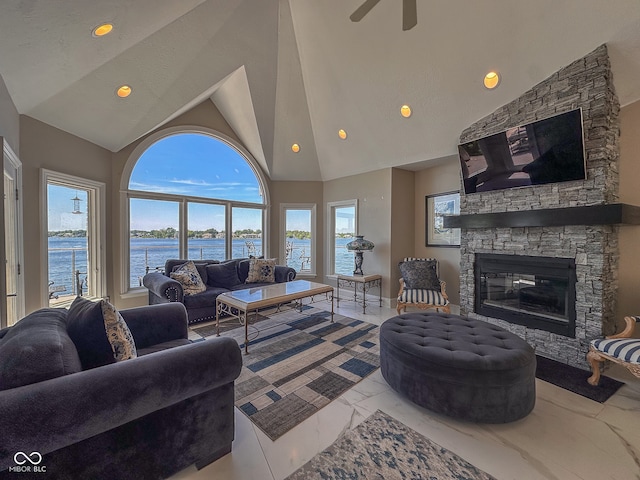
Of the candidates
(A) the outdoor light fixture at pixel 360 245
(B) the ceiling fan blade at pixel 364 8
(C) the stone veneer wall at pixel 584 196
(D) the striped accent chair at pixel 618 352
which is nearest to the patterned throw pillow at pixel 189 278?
(A) the outdoor light fixture at pixel 360 245

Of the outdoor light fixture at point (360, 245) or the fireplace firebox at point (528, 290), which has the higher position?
the outdoor light fixture at point (360, 245)

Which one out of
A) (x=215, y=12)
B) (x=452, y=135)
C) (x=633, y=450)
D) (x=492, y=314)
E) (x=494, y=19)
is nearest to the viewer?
(x=633, y=450)

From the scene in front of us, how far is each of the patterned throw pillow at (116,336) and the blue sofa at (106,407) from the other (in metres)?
0.06

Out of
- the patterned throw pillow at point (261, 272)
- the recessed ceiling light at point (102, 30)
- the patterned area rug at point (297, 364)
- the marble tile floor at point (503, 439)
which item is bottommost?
the marble tile floor at point (503, 439)

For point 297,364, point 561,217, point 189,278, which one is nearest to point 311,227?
point 189,278

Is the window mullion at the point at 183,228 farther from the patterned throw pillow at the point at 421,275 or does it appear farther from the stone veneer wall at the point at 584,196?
the stone veneer wall at the point at 584,196

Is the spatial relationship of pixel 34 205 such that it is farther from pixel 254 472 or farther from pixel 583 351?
pixel 583 351

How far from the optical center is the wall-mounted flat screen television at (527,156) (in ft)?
9.23

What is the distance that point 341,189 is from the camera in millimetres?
5941

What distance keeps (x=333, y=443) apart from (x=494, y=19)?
3990 millimetres

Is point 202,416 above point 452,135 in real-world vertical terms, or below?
below

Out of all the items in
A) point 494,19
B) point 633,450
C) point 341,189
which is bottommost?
point 633,450

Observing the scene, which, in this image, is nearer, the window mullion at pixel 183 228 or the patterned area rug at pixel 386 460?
the patterned area rug at pixel 386 460

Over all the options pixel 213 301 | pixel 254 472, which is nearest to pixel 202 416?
pixel 254 472
